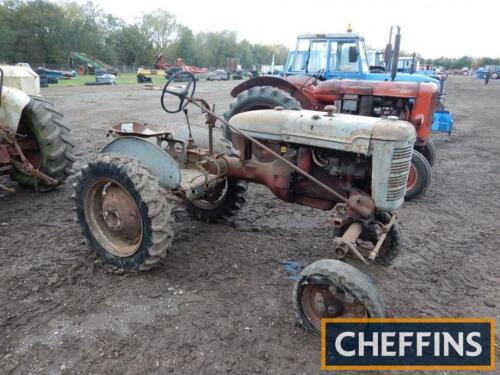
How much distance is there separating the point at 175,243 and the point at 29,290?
4.04 feet

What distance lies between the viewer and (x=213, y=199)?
4.21 metres

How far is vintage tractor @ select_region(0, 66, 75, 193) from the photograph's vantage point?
4336 millimetres

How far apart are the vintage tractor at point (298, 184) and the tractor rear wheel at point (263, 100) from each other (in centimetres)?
219

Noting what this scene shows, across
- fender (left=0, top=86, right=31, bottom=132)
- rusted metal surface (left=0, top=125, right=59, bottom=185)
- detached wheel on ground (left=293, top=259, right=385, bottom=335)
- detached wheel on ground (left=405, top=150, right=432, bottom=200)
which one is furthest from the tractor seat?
detached wheel on ground (left=405, top=150, right=432, bottom=200)

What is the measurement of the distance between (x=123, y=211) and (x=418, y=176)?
3685 millimetres

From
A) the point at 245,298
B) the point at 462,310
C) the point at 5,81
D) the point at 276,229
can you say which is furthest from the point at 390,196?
the point at 5,81

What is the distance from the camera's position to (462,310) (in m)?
2.95

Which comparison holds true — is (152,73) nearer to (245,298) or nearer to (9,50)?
(9,50)

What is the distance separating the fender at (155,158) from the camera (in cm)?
319

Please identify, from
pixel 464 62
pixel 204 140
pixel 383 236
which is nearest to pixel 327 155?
pixel 383 236

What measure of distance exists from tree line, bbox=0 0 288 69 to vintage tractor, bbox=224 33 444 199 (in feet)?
126

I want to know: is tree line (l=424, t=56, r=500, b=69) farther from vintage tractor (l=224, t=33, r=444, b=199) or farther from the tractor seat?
the tractor seat

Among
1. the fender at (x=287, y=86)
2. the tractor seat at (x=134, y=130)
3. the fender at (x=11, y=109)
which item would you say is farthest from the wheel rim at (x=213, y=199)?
the fender at (x=287, y=86)

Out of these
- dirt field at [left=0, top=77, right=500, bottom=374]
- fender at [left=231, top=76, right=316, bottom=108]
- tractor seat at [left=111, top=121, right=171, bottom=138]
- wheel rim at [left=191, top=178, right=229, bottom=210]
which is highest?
fender at [left=231, top=76, right=316, bottom=108]
